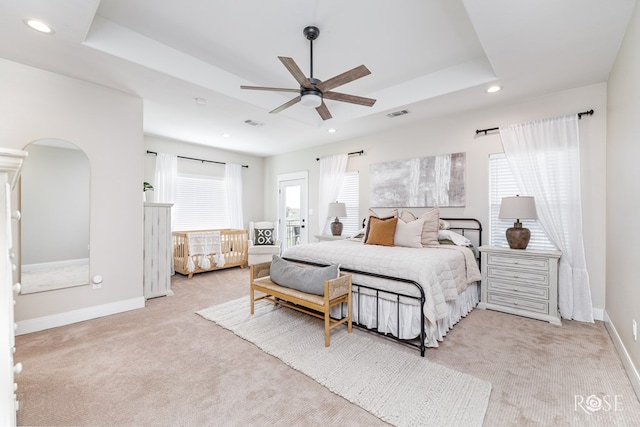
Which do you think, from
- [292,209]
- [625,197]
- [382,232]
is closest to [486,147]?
[625,197]

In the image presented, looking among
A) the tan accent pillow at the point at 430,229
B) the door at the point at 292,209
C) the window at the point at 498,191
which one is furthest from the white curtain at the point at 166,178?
the window at the point at 498,191

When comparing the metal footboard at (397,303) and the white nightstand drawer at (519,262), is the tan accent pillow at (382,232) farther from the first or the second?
the white nightstand drawer at (519,262)

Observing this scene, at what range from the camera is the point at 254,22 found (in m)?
2.47

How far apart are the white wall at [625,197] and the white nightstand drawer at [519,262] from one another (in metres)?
0.53

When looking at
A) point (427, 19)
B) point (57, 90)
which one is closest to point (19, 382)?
point (57, 90)

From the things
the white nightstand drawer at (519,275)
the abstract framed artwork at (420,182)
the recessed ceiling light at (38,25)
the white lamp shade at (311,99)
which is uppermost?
the recessed ceiling light at (38,25)

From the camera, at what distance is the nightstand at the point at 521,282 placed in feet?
9.64

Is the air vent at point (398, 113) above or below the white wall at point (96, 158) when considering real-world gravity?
above

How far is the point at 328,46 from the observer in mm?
2803

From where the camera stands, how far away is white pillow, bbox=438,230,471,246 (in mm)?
3518

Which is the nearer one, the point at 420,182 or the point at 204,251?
the point at 420,182

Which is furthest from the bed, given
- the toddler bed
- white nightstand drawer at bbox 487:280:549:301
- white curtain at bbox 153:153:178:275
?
white curtain at bbox 153:153:178:275
